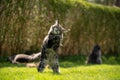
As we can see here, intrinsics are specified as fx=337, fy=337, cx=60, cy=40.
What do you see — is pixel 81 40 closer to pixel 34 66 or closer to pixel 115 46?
pixel 115 46

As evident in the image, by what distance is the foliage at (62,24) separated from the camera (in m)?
19.5

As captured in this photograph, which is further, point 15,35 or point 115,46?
point 115,46

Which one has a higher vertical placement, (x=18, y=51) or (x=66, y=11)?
(x=66, y=11)

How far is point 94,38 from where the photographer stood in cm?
2598

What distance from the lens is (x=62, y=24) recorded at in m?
22.5

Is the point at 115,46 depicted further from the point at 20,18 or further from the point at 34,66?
the point at 34,66

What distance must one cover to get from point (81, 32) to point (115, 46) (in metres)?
5.30

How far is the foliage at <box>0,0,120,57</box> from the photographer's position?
19484 mm

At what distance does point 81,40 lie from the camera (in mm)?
24578

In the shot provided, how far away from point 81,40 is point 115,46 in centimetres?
512

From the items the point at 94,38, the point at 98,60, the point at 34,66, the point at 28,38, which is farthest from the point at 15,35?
the point at 94,38

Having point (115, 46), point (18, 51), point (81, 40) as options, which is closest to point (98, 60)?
point (81, 40)

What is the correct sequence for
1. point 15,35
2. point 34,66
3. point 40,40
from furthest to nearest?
point 40,40 → point 15,35 → point 34,66

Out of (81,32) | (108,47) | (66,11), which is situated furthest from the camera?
(108,47)
